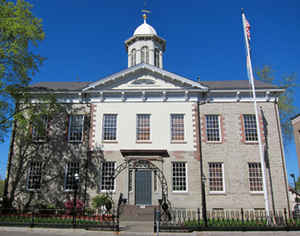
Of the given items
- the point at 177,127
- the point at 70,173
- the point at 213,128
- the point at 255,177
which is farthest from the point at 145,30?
the point at 255,177

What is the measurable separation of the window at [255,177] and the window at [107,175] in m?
11.1

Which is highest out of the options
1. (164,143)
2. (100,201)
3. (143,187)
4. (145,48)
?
(145,48)

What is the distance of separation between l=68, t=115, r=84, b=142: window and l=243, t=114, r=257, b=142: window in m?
14.1

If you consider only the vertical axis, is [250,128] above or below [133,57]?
below

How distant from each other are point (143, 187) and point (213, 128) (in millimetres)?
7644

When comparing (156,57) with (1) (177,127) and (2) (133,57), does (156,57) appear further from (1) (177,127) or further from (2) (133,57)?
(1) (177,127)

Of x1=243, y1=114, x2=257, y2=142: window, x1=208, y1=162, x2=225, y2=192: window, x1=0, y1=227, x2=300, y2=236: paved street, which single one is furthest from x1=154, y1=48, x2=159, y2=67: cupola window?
x1=0, y1=227, x2=300, y2=236: paved street

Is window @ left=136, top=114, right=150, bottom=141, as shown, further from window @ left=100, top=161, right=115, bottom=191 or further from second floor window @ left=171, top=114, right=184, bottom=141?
window @ left=100, top=161, right=115, bottom=191

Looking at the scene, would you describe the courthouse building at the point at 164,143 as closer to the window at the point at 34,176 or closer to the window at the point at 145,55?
the window at the point at 34,176

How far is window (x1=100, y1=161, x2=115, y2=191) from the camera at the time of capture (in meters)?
20.3

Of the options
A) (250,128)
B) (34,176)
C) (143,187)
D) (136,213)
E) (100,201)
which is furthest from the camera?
(250,128)

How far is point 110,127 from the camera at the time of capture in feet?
71.3

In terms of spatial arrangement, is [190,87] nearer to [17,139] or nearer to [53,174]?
[53,174]

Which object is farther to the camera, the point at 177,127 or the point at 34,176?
the point at 177,127
